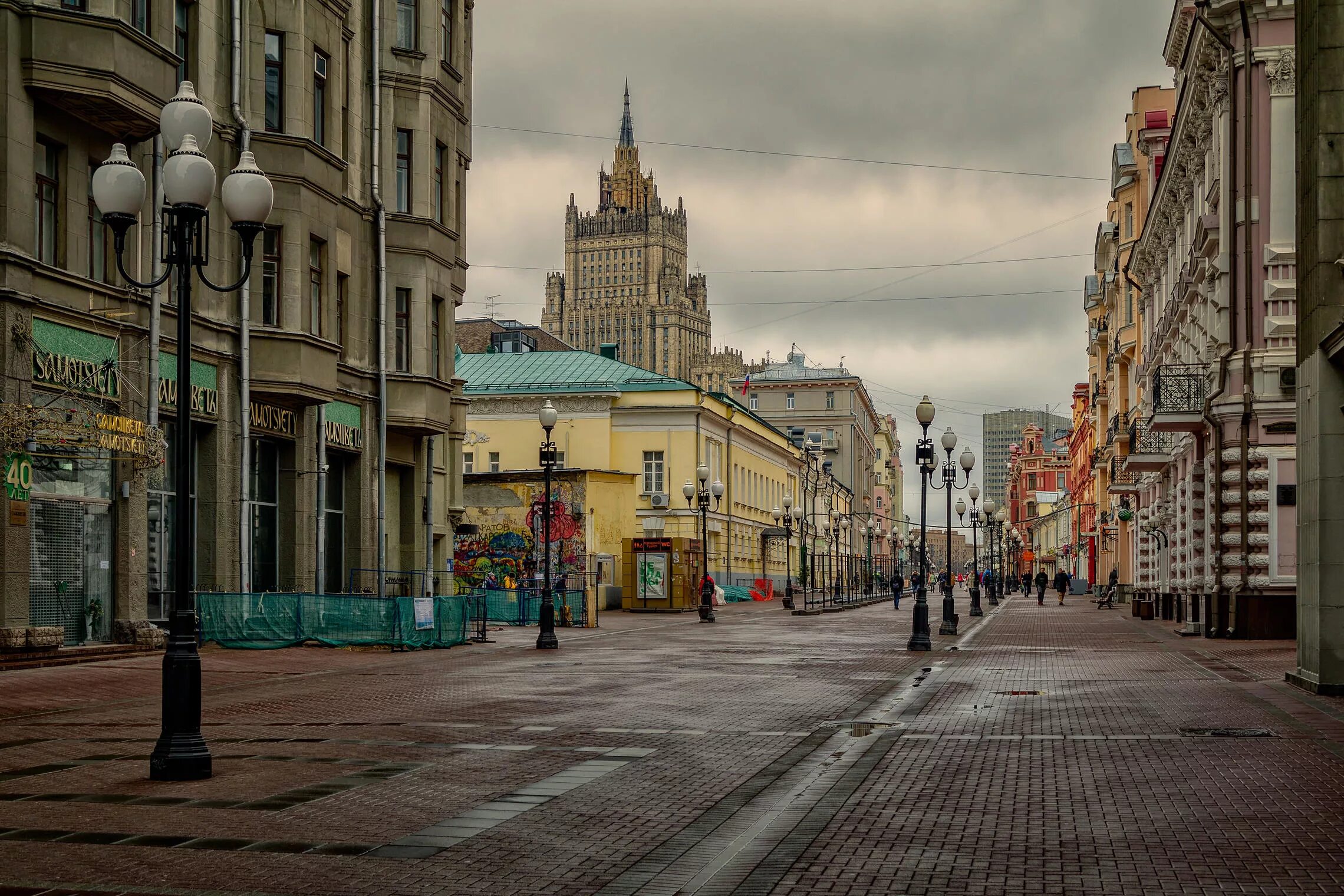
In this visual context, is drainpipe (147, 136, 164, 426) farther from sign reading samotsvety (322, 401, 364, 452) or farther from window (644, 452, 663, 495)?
window (644, 452, 663, 495)

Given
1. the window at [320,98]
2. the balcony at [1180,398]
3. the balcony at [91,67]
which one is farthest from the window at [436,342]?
the balcony at [1180,398]

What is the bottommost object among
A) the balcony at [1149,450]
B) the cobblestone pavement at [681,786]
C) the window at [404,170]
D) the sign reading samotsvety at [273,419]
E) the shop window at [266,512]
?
the cobblestone pavement at [681,786]

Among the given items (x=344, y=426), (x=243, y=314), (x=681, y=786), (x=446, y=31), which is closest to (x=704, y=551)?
(x=344, y=426)

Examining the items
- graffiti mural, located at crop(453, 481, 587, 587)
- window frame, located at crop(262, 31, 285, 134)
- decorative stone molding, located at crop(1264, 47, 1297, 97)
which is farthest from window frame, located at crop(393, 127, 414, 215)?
graffiti mural, located at crop(453, 481, 587, 587)

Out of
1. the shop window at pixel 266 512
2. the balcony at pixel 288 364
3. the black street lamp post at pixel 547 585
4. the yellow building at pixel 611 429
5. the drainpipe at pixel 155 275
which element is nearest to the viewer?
the drainpipe at pixel 155 275

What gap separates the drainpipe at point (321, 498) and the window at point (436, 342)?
5095 millimetres

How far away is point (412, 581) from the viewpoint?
37.2 meters

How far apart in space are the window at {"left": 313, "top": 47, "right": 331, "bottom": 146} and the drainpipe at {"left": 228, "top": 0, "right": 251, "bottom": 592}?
3.23 metres

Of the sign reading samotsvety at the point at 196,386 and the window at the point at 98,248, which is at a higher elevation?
the window at the point at 98,248

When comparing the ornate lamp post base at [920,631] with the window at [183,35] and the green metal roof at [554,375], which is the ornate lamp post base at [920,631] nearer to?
the window at [183,35]

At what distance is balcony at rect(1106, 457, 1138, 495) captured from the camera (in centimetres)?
5856

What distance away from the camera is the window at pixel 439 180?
3862 cm

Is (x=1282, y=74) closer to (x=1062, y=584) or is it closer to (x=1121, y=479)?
(x=1121, y=479)

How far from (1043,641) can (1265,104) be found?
1230cm
